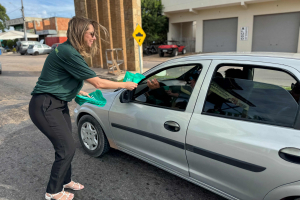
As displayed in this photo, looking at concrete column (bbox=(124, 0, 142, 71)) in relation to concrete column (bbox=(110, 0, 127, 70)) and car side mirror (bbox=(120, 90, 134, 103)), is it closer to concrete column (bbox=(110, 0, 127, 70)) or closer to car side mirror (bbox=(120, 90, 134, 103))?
concrete column (bbox=(110, 0, 127, 70))

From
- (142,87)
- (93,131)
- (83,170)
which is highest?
(142,87)

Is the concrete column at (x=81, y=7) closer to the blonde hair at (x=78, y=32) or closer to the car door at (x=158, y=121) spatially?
the car door at (x=158, y=121)

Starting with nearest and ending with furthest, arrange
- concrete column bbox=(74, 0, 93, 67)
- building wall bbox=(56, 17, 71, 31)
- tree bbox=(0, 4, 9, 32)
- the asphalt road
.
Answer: the asphalt road
concrete column bbox=(74, 0, 93, 67)
building wall bbox=(56, 17, 71, 31)
tree bbox=(0, 4, 9, 32)

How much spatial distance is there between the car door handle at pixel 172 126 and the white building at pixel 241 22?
22.4 m

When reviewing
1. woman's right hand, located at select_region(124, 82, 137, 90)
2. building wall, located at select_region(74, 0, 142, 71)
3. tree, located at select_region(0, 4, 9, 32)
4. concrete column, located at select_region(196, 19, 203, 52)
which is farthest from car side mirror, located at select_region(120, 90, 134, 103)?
tree, located at select_region(0, 4, 9, 32)

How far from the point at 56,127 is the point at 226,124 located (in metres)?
1.61

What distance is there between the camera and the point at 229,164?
76.7 inches

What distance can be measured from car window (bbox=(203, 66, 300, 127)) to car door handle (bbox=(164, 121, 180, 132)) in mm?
315

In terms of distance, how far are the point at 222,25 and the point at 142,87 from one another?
23.8 metres

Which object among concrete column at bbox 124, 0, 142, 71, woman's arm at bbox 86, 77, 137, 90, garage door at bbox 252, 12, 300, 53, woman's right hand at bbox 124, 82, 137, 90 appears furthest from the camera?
garage door at bbox 252, 12, 300, 53

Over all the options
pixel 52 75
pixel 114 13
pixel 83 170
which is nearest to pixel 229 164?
pixel 52 75

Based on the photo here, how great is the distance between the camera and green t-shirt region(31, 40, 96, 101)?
2064mm

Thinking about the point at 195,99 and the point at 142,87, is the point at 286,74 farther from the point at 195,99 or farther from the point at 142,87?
the point at 142,87

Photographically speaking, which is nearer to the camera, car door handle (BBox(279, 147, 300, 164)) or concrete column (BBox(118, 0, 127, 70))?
car door handle (BBox(279, 147, 300, 164))
